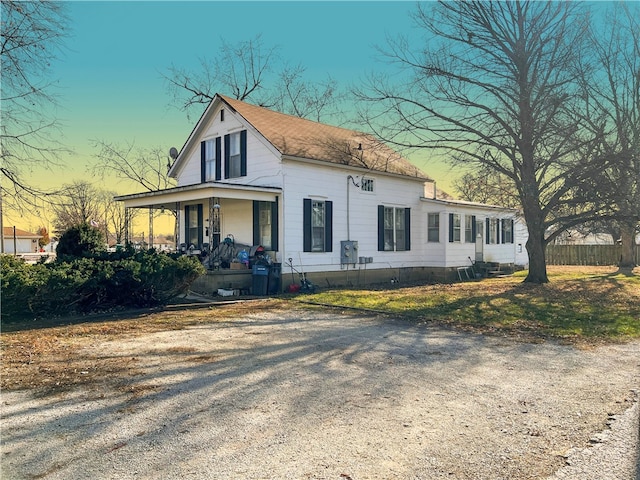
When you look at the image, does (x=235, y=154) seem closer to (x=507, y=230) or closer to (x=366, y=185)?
(x=366, y=185)

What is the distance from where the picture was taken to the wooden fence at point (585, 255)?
3216cm

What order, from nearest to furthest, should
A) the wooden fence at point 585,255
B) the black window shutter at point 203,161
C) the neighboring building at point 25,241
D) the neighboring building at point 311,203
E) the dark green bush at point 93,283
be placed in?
the dark green bush at point 93,283, the neighboring building at point 311,203, the black window shutter at point 203,161, the wooden fence at point 585,255, the neighboring building at point 25,241

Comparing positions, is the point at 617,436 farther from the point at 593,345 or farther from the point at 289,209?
the point at 289,209

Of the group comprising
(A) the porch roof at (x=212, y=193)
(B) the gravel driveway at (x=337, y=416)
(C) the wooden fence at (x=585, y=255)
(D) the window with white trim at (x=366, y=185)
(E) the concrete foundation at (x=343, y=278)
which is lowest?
(B) the gravel driveway at (x=337, y=416)

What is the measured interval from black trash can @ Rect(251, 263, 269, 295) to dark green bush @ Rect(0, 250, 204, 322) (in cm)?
340

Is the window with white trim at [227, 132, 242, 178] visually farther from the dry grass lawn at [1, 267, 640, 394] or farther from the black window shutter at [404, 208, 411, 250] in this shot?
the black window shutter at [404, 208, 411, 250]

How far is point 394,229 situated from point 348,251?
3.18 meters

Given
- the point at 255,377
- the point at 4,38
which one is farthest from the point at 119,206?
the point at 255,377

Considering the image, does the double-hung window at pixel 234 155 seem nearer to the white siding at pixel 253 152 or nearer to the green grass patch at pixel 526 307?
the white siding at pixel 253 152

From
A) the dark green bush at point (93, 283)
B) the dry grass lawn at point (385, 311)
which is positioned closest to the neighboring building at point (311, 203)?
the dry grass lawn at point (385, 311)

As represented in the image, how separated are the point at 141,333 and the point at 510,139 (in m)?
14.5

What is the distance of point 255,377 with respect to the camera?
5.70 meters

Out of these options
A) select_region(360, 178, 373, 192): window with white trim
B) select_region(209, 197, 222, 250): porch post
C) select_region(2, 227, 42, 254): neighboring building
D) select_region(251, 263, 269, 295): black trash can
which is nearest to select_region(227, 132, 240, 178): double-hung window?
select_region(209, 197, 222, 250): porch post

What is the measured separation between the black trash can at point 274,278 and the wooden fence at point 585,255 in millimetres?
26162
